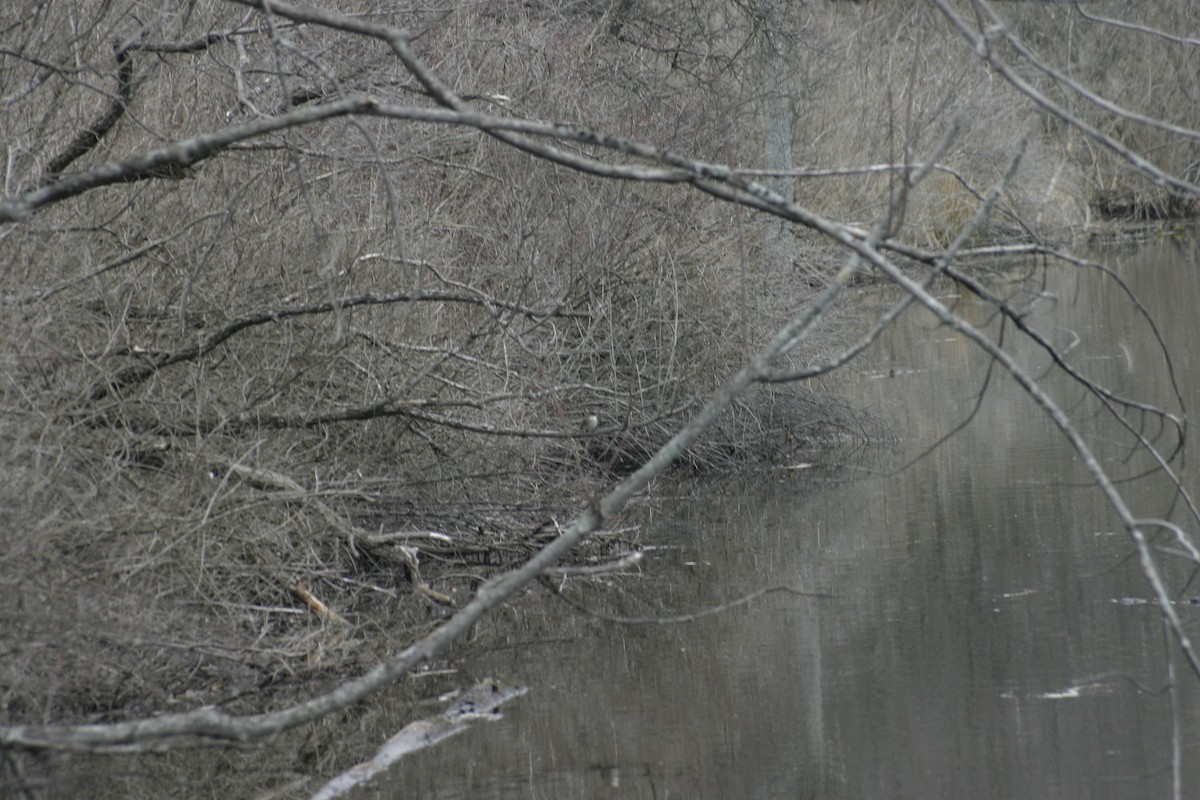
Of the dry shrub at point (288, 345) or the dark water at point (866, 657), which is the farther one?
the dry shrub at point (288, 345)

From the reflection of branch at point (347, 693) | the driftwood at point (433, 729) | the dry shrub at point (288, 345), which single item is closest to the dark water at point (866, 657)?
the driftwood at point (433, 729)

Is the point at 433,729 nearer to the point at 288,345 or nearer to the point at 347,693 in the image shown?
the point at 347,693

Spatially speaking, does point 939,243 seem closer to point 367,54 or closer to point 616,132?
point 616,132

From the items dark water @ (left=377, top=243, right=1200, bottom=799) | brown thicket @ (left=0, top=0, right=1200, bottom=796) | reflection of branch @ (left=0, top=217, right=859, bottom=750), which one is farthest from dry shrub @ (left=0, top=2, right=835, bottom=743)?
reflection of branch @ (left=0, top=217, right=859, bottom=750)

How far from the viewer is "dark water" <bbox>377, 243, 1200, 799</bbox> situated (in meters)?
5.29

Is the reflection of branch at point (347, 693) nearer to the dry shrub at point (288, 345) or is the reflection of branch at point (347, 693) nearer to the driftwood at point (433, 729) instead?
the dry shrub at point (288, 345)

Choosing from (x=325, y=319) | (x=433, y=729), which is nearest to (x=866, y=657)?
(x=433, y=729)

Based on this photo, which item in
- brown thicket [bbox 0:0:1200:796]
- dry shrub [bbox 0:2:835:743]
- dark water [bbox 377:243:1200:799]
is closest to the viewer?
dark water [bbox 377:243:1200:799]

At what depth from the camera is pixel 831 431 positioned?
1277cm

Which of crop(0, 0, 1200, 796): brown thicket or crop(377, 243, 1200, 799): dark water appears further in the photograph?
crop(0, 0, 1200, 796): brown thicket

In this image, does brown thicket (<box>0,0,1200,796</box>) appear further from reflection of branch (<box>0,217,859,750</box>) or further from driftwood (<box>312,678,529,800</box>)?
driftwood (<box>312,678,529,800</box>)

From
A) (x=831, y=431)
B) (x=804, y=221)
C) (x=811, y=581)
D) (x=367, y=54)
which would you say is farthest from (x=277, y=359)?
(x=831, y=431)

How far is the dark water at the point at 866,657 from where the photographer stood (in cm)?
529

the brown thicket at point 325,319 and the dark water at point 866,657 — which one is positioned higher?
the brown thicket at point 325,319
